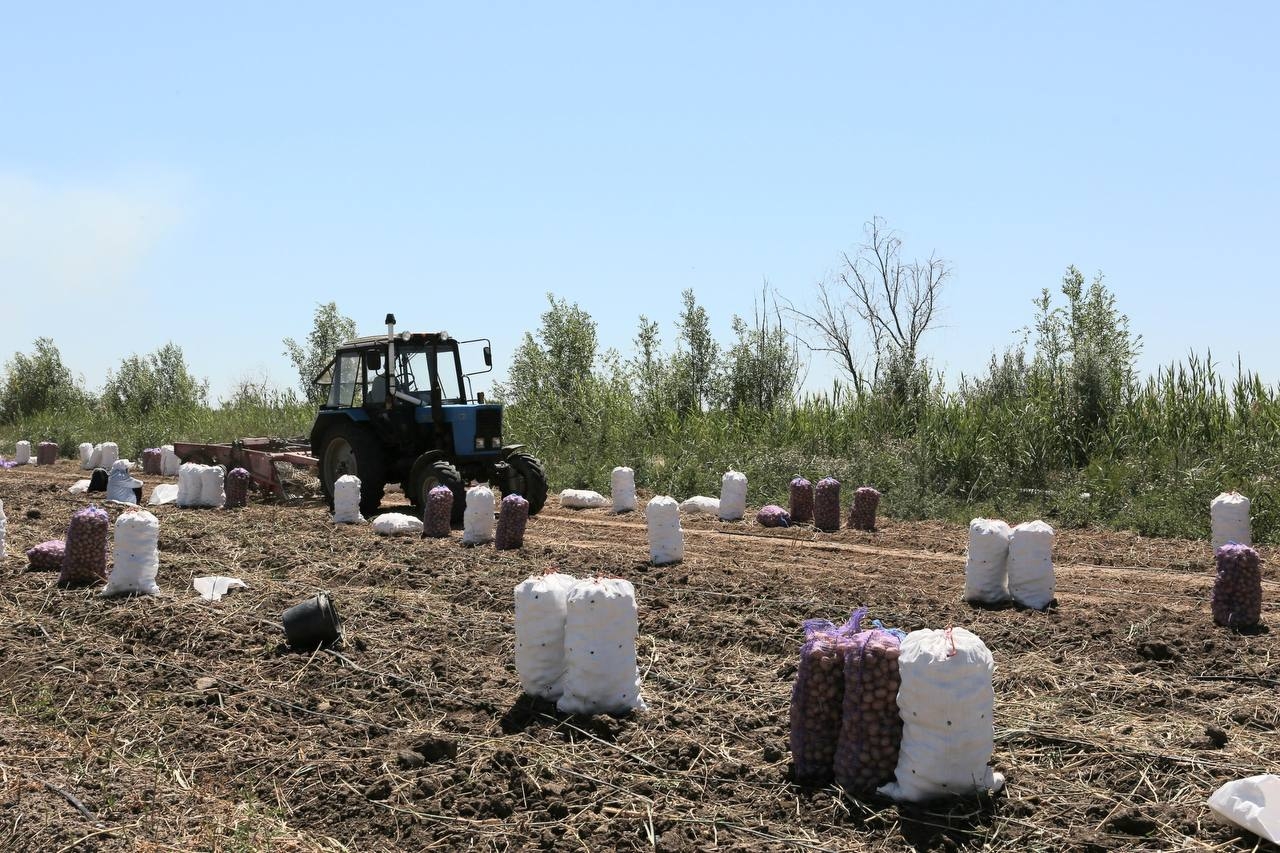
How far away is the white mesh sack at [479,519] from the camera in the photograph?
10.7 meters

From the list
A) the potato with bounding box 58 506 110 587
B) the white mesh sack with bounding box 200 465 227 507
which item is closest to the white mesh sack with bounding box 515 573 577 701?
the potato with bounding box 58 506 110 587

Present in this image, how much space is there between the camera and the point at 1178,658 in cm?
607

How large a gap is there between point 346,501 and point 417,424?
1455mm

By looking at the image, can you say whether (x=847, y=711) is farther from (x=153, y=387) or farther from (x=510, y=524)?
(x=153, y=387)

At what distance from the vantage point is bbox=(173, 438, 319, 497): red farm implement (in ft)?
48.0

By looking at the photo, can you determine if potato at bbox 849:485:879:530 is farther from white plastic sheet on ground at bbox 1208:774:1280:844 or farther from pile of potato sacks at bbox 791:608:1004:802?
white plastic sheet on ground at bbox 1208:774:1280:844

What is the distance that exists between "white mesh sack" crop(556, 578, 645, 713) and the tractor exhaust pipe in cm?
873

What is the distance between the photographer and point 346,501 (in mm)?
12508

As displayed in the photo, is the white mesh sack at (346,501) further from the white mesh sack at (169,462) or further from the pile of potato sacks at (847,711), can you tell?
the white mesh sack at (169,462)

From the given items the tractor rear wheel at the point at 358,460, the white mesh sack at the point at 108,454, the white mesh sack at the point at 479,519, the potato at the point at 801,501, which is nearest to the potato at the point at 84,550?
the white mesh sack at the point at 479,519

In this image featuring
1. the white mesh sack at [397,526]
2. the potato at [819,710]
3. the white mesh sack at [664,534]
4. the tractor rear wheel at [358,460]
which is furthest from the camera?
the tractor rear wheel at [358,460]

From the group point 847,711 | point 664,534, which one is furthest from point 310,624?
point 664,534

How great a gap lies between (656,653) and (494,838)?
236 cm

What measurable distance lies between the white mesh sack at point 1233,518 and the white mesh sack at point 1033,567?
124 inches
